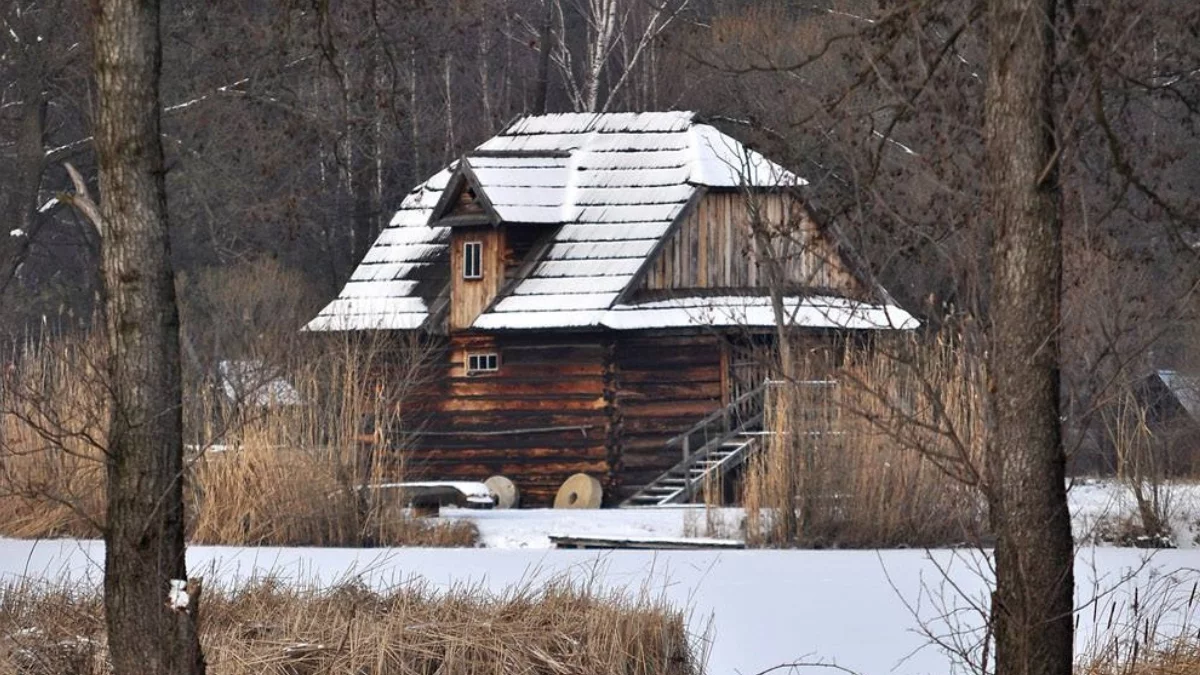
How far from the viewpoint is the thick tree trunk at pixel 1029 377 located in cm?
716

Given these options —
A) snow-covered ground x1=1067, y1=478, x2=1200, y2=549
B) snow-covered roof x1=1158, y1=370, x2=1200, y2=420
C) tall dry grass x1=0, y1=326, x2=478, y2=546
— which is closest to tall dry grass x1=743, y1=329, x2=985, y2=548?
snow-covered ground x1=1067, y1=478, x2=1200, y2=549

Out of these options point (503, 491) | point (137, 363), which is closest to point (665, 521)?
point (503, 491)

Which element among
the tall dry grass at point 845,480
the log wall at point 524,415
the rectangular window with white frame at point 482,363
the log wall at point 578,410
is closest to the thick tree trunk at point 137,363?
the tall dry grass at point 845,480

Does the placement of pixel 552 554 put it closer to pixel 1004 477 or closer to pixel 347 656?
pixel 347 656

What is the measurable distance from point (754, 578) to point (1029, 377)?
25.5 feet

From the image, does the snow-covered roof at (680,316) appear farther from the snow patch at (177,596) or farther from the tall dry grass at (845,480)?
the snow patch at (177,596)

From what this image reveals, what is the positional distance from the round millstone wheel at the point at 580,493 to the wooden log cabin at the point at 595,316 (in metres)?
0.55

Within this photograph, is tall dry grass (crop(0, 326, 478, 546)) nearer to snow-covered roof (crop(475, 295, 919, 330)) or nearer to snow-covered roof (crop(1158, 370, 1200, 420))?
snow-covered roof (crop(475, 295, 919, 330))

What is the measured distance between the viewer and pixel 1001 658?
7203mm

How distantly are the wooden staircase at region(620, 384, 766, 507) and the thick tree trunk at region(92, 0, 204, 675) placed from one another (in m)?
17.8

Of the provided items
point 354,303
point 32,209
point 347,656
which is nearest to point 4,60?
point 32,209

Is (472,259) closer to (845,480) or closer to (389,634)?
(845,480)

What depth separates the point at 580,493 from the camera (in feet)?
88.3

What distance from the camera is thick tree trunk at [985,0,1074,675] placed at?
716 centimetres
